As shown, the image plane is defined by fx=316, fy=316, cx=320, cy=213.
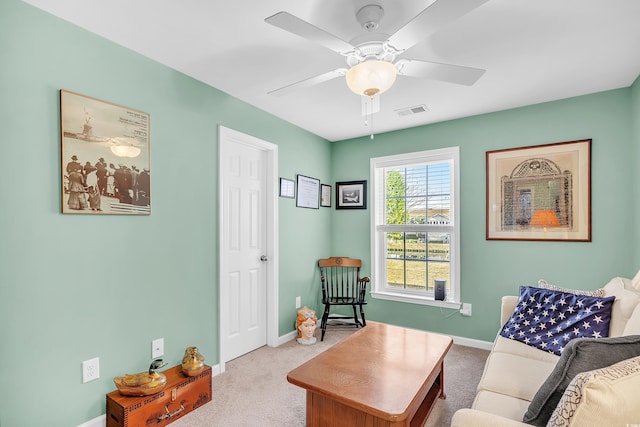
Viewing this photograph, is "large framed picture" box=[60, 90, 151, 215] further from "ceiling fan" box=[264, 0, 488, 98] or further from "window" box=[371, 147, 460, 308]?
"window" box=[371, 147, 460, 308]

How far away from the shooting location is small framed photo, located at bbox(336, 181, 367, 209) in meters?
4.07

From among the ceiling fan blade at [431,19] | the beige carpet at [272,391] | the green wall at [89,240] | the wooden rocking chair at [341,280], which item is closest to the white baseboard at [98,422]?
the green wall at [89,240]

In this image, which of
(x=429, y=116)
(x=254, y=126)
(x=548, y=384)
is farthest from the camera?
(x=429, y=116)

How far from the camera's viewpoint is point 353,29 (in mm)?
1842

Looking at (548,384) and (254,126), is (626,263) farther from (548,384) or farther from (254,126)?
(254,126)

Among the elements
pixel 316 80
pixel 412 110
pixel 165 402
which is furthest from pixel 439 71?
pixel 165 402

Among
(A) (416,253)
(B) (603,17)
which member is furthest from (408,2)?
(A) (416,253)

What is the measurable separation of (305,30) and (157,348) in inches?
88.7

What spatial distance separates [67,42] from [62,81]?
Result: 0.23 meters

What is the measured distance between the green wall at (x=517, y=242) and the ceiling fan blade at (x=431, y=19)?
2.15 metres

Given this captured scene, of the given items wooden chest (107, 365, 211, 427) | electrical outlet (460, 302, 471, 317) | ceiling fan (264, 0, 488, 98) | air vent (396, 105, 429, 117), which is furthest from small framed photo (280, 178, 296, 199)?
electrical outlet (460, 302, 471, 317)

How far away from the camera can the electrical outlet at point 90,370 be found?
73.4 inches

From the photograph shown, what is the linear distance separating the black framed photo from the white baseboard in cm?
247

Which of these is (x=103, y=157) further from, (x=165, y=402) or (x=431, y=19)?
(x=431, y=19)
